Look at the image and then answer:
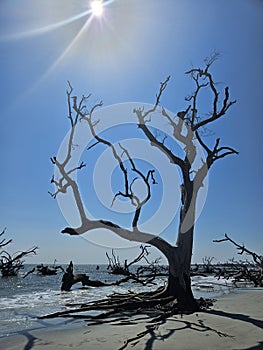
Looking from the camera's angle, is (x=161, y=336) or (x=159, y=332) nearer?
(x=161, y=336)

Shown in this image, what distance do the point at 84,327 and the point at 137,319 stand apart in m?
1.50

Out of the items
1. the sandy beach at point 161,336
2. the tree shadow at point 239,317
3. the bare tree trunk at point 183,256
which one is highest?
the bare tree trunk at point 183,256

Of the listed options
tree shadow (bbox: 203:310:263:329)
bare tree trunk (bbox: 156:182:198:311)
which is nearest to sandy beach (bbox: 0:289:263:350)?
tree shadow (bbox: 203:310:263:329)

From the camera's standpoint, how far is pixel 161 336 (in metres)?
7.05

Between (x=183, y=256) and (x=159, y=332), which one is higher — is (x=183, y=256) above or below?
above

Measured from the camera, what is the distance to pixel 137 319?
370 inches

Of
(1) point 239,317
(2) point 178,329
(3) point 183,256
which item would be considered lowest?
(2) point 178,329

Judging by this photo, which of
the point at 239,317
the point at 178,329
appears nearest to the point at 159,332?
the point at 178,329

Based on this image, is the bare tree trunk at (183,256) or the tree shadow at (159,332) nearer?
the tree shadow at (159,332)

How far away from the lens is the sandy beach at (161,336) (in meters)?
6.38

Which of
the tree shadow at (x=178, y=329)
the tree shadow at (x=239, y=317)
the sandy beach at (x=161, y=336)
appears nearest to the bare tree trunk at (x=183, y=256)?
the tree shadow at (x=239, y=317)

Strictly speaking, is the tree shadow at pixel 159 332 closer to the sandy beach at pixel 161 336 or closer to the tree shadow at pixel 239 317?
the sandy beach at pixel 161 336

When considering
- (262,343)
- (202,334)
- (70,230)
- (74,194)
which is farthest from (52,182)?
(262,343)

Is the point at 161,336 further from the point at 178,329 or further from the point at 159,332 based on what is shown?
the point at 178,329
